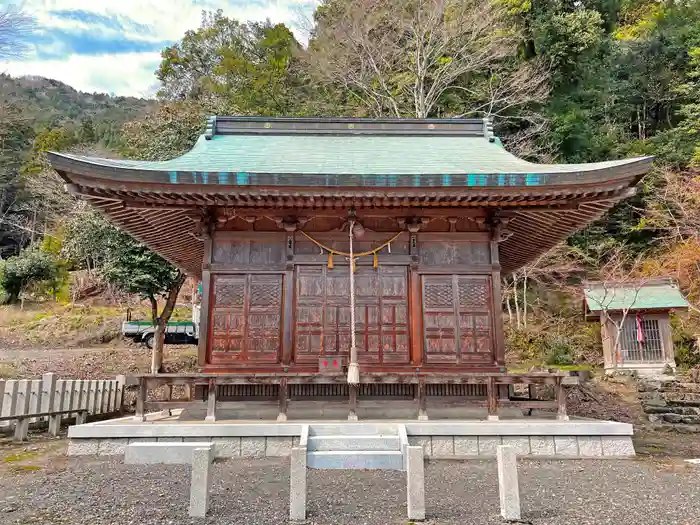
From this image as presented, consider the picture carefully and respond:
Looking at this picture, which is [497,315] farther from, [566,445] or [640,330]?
[640,330]

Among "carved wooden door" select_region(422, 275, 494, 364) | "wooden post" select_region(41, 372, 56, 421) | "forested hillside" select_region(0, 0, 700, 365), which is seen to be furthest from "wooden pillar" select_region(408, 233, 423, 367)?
"forested hillside" select_region(0, 0, 700, 365)

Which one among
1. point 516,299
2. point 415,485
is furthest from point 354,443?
point 516,299

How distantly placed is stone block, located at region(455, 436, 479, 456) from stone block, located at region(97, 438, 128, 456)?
5.41 metres

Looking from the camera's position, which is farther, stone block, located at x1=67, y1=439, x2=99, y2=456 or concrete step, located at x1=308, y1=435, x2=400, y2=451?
stone block, located at x1=67, y1=439, x2=99, y2=456

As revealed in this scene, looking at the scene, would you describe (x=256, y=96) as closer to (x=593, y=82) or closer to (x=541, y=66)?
(x=541, y=66)

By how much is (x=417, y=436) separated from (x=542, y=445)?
2095mm

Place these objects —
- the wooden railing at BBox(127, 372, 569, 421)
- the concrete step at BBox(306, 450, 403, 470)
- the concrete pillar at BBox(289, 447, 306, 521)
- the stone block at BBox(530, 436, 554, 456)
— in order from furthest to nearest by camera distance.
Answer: the wooden railing at BBox(127, 372, 569, 421) → the stone block at BBox(530, 436, 554, 456) → the concrete step at BBox(306, 450, 403, 470) → the concrete pillar at BBox(289, 447, 306, 521)

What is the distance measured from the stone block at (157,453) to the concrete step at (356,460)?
1.80 metres

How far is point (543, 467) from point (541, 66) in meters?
27.2

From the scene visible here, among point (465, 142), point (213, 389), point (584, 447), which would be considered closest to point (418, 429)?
point (584, 447)

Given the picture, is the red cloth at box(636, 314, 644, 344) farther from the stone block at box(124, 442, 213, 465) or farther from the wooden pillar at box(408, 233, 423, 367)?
the stone block at box(124, 442, 213, 465)

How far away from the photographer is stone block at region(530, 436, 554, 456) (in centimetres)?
824

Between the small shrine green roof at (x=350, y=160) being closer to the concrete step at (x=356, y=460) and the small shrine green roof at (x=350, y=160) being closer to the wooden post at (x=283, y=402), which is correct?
the wooden post at (x=283, y=402)

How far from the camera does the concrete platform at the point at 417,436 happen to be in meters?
8.07
